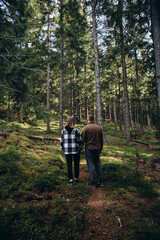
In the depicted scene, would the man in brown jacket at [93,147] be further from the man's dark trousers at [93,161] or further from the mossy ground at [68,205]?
the mossy ground at [68,205]

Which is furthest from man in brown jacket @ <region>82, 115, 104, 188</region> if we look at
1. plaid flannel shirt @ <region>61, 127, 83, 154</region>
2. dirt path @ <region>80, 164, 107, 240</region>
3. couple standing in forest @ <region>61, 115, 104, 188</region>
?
dirt path @ <region>80, 164, 107, 240</region>

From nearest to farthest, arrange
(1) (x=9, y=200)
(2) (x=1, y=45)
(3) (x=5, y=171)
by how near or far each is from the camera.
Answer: (1) (x=9, y=200) → (3) (x=5, y=171) → (2) (x=1, y=45)

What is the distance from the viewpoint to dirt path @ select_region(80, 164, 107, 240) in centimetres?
249

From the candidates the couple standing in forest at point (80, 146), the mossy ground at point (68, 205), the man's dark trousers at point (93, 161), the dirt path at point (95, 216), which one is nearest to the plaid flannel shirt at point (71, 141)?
the couple standing in forest at point (80, 146)

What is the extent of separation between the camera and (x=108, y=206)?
10.8 feet

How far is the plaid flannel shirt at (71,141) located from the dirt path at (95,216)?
148 centimetres

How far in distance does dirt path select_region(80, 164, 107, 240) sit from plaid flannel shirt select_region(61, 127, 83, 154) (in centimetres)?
148

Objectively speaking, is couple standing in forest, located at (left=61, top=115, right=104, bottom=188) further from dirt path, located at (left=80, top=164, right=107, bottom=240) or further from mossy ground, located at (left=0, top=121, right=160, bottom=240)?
mossy ground, located at (left=0, top=121, right=160, bottom=240)

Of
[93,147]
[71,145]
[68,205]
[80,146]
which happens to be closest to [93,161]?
[93,147]

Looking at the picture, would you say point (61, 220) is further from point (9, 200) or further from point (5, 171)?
point (5, 171)

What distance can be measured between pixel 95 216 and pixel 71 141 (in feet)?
7.34

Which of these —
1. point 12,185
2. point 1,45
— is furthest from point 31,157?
point 1,45

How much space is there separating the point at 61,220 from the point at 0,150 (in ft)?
11.6

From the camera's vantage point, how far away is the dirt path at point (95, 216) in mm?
2488
